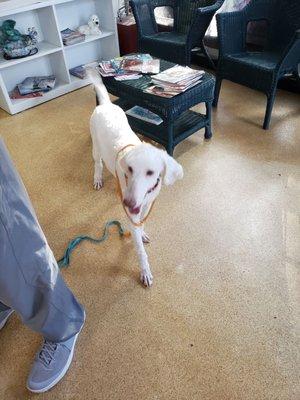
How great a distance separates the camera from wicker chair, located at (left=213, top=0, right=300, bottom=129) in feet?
6.86

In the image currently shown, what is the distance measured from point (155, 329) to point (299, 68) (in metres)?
2.27

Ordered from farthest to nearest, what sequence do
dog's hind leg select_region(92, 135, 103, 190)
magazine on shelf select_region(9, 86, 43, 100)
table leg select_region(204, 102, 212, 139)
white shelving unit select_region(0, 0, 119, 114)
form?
magazine on shelf select_region(9, 86, 43, 100) < white shelving unit select_region(0, 0, 119, 114) < table leg select_region(204, 102, 212, 139) < dog's hind leg select_region(92, 135, 103, 190)

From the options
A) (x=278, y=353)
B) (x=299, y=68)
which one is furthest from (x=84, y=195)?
(x=299, y=68)

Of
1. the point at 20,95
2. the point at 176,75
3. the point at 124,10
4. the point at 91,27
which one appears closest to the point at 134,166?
the point at 176,75

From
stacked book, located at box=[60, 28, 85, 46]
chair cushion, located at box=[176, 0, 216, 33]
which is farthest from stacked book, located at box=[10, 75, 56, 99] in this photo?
chair cushion, located at box=[176, 0, 216, 33]

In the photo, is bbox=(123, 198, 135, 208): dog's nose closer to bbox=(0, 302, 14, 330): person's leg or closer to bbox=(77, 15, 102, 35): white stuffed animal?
bbox=(0, 302, 14, 330): person's leg

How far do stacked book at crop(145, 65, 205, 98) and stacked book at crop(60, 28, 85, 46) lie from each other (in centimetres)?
139

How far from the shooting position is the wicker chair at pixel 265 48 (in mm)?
2090

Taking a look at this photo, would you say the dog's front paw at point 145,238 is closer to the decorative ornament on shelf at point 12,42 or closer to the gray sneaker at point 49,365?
the gray sneaker at point 49,365

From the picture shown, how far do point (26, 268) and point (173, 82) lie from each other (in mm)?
1368

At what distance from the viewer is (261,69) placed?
2.07 m

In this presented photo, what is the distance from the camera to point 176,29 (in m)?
2.86

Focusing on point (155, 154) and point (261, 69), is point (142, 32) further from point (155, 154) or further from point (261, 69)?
point (155, 154)

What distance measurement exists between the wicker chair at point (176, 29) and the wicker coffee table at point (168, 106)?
56cm
